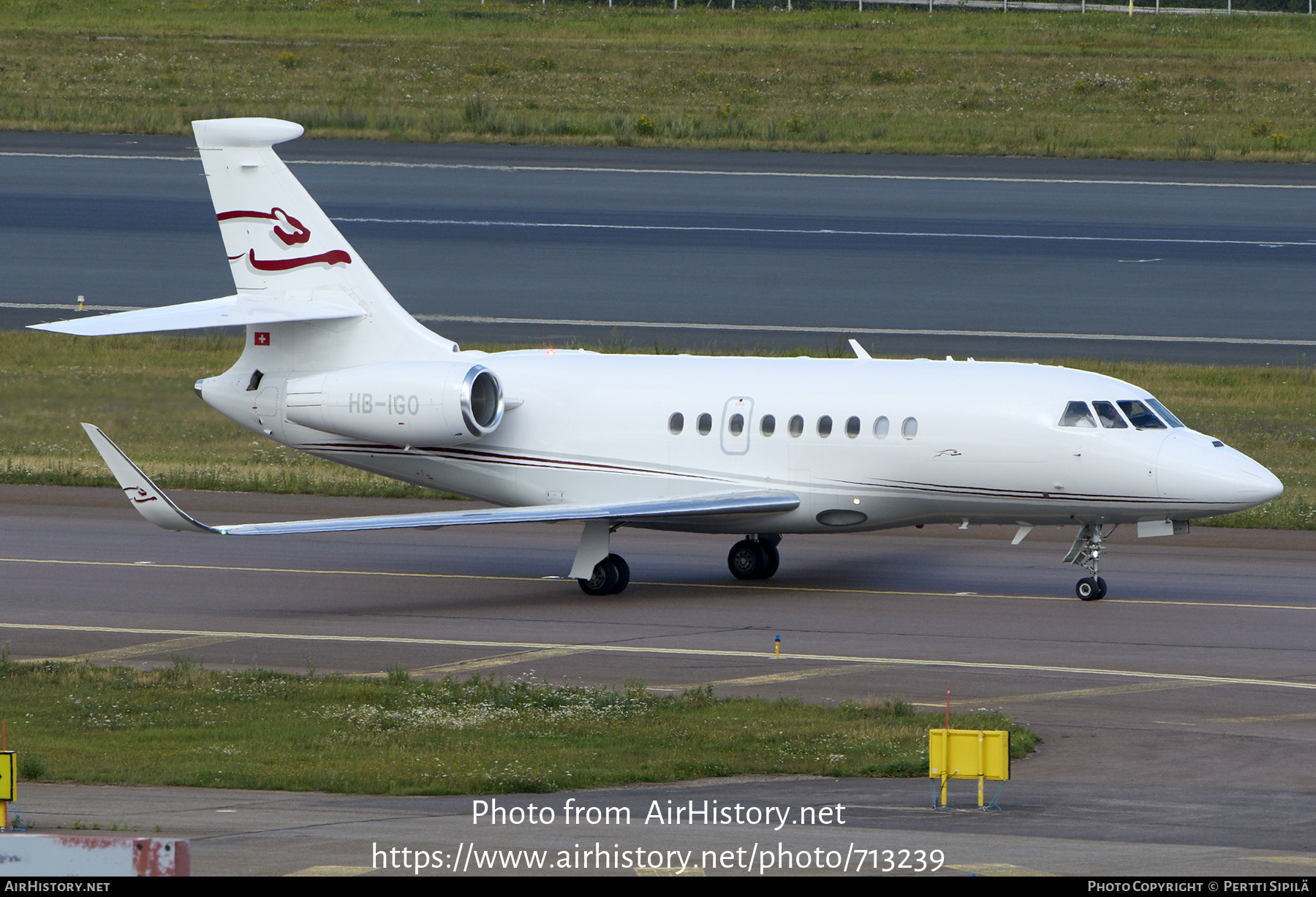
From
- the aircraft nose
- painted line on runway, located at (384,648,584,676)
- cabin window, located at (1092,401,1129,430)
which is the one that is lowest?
painted line on runway, located at (384,648,584,676)

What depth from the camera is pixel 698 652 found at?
2430 cm

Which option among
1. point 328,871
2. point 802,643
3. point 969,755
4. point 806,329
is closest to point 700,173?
point 806,329

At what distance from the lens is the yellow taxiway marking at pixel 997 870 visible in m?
12.5

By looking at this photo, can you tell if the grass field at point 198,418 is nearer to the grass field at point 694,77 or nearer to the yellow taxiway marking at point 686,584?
the yellow taxiway marking at point 686,584

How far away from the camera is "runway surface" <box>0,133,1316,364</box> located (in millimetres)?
49781

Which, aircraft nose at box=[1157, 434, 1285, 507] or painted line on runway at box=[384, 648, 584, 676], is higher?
aircraft nose at box=[1157, 434, 1285, 507]

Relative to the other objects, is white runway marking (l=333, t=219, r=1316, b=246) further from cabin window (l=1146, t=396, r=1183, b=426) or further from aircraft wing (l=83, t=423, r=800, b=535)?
aircraft wing (l=83, t=423, r=800, b=535)

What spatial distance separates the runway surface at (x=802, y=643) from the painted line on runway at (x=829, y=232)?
83.5 ft

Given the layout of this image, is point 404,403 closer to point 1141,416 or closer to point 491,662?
point 491,662

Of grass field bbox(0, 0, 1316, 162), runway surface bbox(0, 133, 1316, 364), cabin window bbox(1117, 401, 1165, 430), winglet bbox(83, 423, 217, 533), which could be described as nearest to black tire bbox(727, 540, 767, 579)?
cabin window bbox(1117, 401, 1165, 430)

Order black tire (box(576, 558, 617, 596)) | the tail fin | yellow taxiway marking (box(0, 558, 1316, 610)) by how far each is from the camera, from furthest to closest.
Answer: the tail fin → black tire (box(576, 558, 617, 596)) → yellow taxiway marking (box(0, 558, 1316, 610))

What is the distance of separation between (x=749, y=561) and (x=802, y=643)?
185 inches

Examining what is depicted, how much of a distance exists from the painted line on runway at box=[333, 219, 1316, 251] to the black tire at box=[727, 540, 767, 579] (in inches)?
1220
